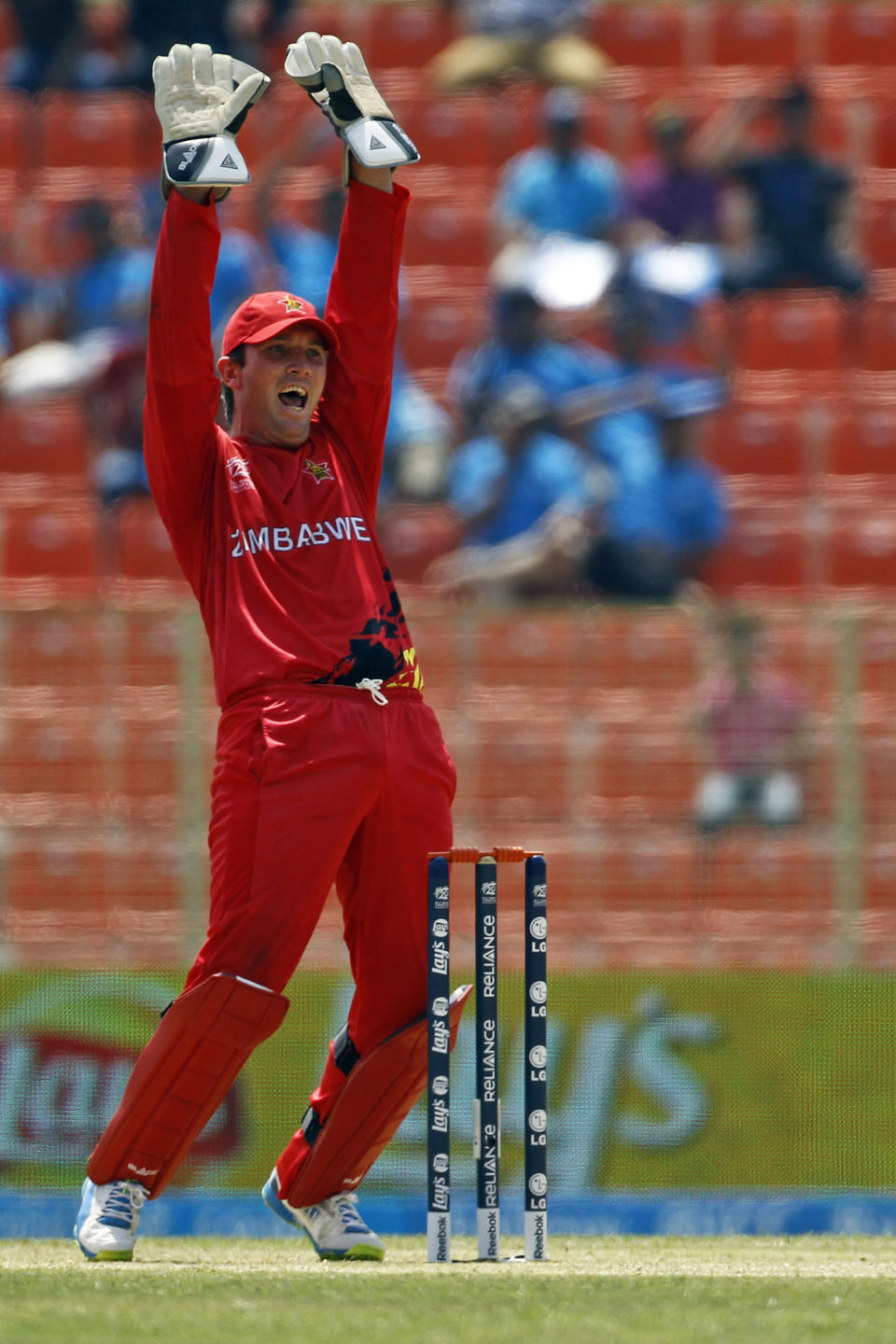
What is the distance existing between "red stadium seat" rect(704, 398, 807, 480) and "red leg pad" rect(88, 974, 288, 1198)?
241 inches

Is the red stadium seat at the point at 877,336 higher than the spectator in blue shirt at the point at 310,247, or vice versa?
the spectator in blue shirt at the point at 310,247

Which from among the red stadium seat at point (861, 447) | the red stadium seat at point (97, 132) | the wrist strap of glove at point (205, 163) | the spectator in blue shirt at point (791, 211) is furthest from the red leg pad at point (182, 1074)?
the red stadium seat at point (97, 132)

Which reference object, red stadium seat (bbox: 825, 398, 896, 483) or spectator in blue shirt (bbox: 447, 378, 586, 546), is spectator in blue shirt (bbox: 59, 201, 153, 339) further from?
red stadium seat (bbox: 825, 398, 896, 483)

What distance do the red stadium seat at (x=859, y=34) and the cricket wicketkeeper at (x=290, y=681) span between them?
7152mm

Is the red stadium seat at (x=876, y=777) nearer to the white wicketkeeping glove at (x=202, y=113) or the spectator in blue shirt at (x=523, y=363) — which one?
the spectator in blue shirt at (x=523, y=363)

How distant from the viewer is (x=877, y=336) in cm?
1015

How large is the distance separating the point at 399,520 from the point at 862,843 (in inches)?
125

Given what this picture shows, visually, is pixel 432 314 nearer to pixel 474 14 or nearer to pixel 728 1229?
pixel 474 14

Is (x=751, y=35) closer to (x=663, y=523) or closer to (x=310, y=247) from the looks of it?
(x=310, y=247)

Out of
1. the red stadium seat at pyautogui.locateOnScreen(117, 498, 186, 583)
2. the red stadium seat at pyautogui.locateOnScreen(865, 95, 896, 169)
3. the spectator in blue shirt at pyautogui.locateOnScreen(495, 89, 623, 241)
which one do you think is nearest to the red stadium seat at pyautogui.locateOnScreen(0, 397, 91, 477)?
the red stadium seat at pyautogui.locateOnScreen(117, 498, 186, 583)

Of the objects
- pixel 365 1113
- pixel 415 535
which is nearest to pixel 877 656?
pixel 415 535

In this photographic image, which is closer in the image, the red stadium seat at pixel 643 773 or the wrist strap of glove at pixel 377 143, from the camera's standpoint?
the wrist strap of glove at pixel 377 143

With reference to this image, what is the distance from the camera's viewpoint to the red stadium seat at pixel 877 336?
399 inches

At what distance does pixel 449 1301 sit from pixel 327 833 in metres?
0.94
